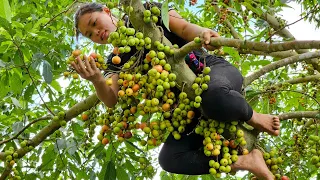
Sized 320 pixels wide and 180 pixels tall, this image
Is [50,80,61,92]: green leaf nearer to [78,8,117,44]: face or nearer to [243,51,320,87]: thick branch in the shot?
[78,8,117,44]: face

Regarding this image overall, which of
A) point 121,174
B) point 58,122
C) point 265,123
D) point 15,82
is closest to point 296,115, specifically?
point 265,123

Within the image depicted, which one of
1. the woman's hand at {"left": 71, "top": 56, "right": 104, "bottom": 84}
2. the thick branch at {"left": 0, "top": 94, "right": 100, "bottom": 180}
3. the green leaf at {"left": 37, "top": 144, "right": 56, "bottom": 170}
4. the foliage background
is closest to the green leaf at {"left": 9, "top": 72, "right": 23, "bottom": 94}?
the foliage background

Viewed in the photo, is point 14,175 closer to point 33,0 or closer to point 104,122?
point 104,122

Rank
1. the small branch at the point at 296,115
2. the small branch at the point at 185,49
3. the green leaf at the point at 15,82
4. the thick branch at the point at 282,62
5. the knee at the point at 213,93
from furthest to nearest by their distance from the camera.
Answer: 1. the green leaf at the point at 15,82
2. the small branch at the point at 296,115
3. the thick branch at the point at 282,62
4. the knee at the point at 213,93
5. the small branch at the point at 185,49

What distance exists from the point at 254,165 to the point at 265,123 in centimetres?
21

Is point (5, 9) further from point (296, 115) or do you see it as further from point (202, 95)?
point (296, 115)

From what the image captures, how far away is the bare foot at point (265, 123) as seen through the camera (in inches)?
78.3

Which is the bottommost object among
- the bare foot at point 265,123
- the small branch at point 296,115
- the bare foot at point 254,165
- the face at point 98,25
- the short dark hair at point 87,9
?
the bare foot at point 254,165

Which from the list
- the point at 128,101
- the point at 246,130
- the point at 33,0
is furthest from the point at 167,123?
the point at 33,0

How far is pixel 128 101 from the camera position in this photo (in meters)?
1.97

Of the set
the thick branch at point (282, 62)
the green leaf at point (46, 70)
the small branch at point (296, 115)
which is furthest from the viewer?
the green leaf at point (46, 70)

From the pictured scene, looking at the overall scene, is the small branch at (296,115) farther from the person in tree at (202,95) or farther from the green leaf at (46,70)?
the green leaf at (46,70)

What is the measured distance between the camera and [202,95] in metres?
1.80

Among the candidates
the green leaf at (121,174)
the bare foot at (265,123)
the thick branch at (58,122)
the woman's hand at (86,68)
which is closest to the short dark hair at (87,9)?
the thick branch at (58,122)
